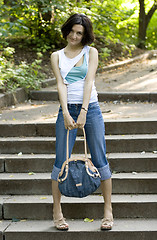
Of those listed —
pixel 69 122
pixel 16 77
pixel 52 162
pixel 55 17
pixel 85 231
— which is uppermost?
pixel 55 17

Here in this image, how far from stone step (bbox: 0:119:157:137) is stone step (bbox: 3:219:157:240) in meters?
1.64

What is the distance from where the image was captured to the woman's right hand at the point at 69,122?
398 centimetres

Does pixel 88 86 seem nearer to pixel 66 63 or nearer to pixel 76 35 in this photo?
pixel 66 63

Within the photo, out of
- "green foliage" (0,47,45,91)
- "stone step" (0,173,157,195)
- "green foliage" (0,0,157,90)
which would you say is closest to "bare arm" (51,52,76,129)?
"stone step" (0,173,157,195)

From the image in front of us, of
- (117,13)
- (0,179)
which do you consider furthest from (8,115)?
(117,13)

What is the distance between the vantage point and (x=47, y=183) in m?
5.16

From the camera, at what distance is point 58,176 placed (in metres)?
4.09

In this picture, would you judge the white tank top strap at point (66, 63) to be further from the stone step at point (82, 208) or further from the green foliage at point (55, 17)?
the green foliage at point (55, 17)

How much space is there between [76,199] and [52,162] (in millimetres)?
734

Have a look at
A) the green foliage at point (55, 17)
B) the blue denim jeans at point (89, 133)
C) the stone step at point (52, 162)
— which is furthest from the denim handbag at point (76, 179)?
the green foliage at point (55, 17)

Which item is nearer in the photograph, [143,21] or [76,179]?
[76,179]

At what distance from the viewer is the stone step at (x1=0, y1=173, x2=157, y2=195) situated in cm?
509

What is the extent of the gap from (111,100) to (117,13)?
13.4ft

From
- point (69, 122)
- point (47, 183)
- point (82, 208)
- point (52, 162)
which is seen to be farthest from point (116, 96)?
point (69, 122)
